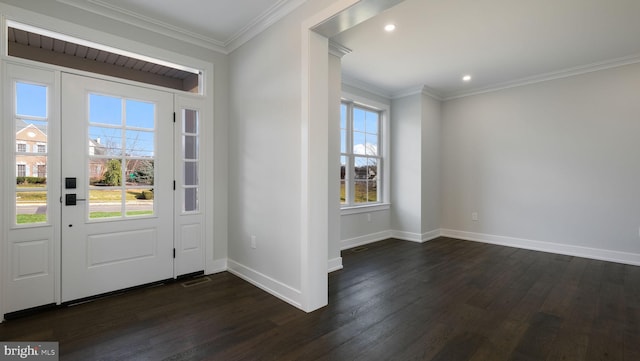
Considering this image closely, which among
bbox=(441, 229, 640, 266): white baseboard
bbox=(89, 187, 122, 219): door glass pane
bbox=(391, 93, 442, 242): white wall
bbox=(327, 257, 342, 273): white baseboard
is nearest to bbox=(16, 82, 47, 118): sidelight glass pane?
bbox=(89, 187, 122, 219): door glass pane

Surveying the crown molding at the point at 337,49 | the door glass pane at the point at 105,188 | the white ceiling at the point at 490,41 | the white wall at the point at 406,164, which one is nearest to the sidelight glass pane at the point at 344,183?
the white wall at the point at 406,164

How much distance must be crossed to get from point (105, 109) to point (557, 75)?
20.6ft

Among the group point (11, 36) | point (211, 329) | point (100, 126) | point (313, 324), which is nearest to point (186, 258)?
point (211, 329)

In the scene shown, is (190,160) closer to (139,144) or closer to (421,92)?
(139,144)

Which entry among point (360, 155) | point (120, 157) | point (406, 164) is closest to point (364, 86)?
point (360, 155)

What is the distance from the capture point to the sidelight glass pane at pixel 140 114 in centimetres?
313

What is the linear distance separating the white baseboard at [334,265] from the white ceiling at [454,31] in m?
2.77

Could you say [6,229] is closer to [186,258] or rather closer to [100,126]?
[100,126]

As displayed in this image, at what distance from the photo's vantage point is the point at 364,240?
5.27 metres

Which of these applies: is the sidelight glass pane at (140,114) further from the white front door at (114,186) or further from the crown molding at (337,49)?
the crown molding at (337,49)

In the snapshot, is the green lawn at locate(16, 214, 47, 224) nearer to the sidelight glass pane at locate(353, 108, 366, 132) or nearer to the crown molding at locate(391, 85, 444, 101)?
the sidelight glass pane at locate(353, 108, 366, 132)

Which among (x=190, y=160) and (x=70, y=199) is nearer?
(x=70, y=199)

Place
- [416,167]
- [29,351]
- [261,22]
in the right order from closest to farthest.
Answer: [29,351] < [261,22] < [416,167]

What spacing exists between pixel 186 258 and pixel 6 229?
156cm
